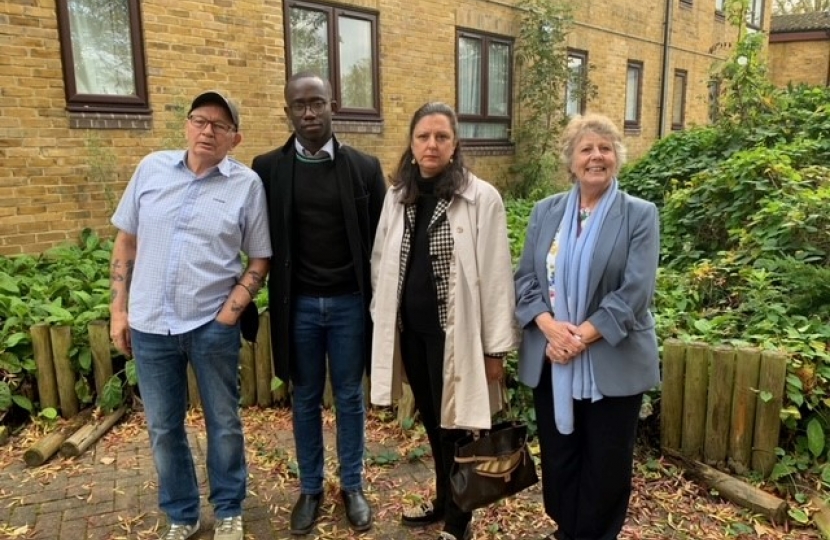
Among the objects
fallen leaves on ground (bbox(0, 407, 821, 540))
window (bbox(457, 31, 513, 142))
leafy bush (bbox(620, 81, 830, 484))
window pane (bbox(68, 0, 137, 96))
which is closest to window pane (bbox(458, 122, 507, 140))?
window (bbox(457, 31, 513, 142))

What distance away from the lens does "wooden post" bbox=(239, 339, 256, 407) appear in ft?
13.7

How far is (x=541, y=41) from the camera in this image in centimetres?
1130

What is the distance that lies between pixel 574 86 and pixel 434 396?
11.5 m

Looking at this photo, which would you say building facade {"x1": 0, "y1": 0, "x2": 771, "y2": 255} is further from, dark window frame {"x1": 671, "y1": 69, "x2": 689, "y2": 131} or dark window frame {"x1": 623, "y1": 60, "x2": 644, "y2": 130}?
dark window frame {"x1": 671, "y1": 69, "x2": 689, "y2": 131}

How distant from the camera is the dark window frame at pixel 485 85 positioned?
34.2 ft

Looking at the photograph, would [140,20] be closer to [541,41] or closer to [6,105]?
[6,105]

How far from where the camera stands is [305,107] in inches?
104

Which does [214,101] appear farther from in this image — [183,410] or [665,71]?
[665,71]

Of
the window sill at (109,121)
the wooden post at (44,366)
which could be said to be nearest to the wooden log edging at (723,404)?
the wooden post at (44,366)

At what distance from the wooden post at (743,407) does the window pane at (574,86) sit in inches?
388

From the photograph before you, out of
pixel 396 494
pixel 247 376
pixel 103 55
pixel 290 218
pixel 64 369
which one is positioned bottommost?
pixel 396 494

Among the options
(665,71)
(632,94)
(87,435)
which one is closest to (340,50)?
(87,435)

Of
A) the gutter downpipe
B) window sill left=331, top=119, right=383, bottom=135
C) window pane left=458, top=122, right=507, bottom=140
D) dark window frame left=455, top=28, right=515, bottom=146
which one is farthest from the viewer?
the gutter downpipe

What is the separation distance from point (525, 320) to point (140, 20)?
19.3ft
